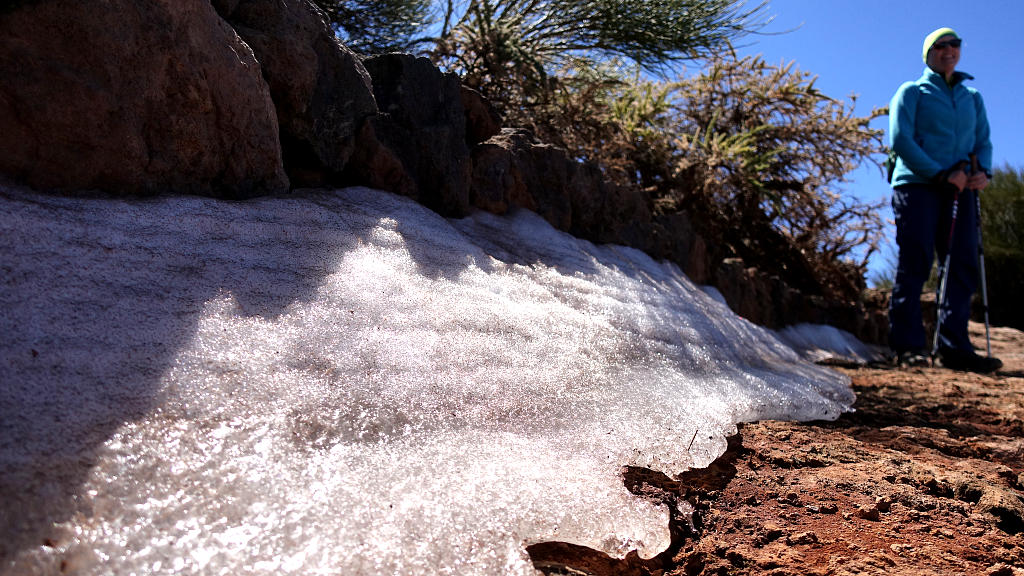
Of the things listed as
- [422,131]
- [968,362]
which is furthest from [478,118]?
[968,362]

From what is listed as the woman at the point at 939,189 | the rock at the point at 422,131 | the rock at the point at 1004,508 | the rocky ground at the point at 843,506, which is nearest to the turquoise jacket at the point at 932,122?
the woman at the point at 939,189

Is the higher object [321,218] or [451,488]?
[321,218]

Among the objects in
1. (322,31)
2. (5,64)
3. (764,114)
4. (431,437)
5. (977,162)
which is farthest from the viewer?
(764,114)

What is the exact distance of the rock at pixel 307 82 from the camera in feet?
7.52

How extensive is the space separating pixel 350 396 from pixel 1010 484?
5.22ft

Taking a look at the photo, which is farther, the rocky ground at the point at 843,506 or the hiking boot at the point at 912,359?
the hiking boot at the point at 912,359

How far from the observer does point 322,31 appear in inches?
96.2

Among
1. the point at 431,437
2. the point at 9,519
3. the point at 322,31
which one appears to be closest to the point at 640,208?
the point at 322,31

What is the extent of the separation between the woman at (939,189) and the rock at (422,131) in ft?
10.4

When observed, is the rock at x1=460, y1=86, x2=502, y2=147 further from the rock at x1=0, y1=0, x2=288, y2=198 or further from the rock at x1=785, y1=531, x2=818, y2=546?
the rock at x1=785, y1=531, x2=818, y2=546

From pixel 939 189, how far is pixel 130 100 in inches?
184

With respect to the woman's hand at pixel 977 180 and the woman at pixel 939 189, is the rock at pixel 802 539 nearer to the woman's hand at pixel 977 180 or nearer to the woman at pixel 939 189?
the woman at pixel 939 189

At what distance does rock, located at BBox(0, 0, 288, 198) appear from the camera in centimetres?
167

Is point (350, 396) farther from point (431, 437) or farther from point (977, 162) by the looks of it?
point (977, 162)
